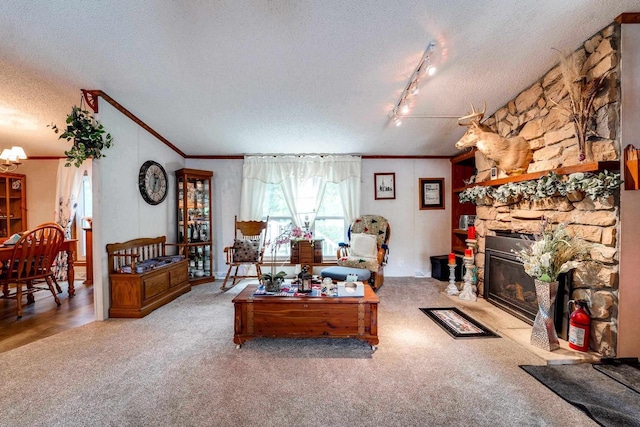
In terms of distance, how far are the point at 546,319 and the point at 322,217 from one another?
3428mm

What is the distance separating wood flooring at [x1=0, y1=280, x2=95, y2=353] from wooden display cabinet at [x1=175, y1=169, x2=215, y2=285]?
139cm

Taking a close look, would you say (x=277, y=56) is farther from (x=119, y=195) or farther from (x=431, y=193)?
(x=431, y=193)

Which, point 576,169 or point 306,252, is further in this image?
point 306,252

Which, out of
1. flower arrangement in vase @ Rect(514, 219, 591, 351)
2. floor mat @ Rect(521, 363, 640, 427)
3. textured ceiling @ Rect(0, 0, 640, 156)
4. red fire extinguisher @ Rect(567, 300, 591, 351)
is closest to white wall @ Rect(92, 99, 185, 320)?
textured ceiling @ Rect(0, 0, 640, 156)

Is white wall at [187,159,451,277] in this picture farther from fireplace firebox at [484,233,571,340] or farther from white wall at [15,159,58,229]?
white wall at [15,159,58,229]

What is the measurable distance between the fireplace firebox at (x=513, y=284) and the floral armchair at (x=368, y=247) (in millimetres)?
1398

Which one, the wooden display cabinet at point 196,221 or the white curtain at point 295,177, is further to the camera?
the white curtain at point 295,177

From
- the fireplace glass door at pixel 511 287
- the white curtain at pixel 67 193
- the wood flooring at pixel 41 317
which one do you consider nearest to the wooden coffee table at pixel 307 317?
the fireplace glass door at pixel 511 287

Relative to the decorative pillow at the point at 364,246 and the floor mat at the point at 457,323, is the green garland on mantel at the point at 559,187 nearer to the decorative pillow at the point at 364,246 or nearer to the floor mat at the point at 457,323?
the floor mat at the point at 457,323

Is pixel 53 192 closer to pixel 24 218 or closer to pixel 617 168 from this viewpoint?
pixel 24 218

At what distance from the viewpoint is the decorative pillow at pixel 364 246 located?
169 inches

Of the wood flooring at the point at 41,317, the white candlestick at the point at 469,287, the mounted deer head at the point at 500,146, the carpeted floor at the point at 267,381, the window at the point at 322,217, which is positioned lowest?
the carpeted floor at the point at 267,381

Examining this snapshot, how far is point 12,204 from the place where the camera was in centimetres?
518

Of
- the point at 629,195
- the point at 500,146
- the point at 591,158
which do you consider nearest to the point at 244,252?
the point at 500,146
